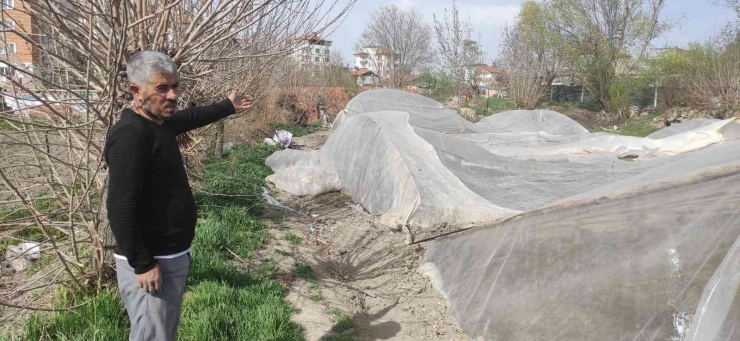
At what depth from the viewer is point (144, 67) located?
197 centimetres

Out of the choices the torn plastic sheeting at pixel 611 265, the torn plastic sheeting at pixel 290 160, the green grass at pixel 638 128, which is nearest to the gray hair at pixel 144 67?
the torn plastic sheeting at pixel 611 265

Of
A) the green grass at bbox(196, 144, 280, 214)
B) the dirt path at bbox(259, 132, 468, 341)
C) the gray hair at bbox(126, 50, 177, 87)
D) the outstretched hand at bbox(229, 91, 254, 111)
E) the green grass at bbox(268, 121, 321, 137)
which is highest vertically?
the gray hair at bbox(126, 50, 177, 87)

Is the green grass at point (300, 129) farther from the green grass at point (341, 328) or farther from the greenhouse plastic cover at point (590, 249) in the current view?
the green grass at point (341, 328)

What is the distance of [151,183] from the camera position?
1.97 meters

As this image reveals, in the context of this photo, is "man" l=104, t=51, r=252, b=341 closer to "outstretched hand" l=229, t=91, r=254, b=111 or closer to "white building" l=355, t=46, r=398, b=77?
"outstretched hand" l=229, t=91, r=254, b=111

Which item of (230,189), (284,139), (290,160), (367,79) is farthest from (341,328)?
(367,79)

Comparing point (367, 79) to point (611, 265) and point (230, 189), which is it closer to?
point (230, 189)

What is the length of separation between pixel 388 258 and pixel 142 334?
3211mm

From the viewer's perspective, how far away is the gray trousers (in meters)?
2.03

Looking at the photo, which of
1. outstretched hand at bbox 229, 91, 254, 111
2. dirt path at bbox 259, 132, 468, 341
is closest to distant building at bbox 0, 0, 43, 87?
outstretched hand at bbox 229, 91, 254, 111

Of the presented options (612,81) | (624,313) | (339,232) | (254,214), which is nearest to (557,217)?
(624,313)

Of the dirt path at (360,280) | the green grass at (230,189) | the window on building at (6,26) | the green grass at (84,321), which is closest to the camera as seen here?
the window on building at (6,26)

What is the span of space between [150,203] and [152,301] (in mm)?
376

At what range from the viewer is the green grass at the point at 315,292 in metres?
4.00
